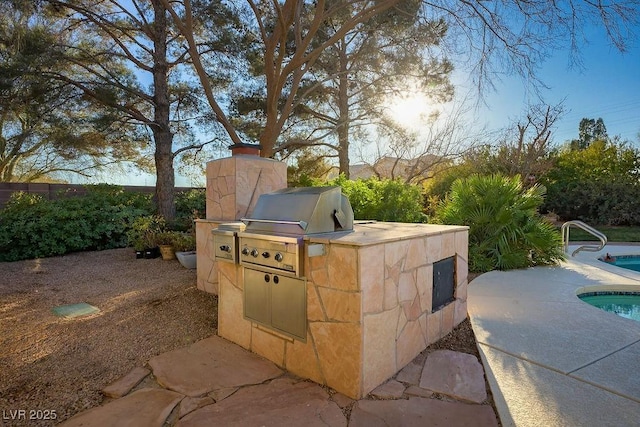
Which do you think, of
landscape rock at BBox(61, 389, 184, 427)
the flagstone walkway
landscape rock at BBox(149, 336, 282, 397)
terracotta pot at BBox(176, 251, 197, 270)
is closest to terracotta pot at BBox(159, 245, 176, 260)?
terracotta pot at BBox(176, 251, 197, 270)

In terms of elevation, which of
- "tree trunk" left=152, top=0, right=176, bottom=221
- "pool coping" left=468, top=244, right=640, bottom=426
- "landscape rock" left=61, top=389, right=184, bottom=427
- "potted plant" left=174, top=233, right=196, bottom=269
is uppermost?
"tree trunk" left=152, top=0, right=176, bottom=221

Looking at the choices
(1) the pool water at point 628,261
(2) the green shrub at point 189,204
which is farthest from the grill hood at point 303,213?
(1) the pool water at point 628,261

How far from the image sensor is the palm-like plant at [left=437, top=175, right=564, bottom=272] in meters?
5.32

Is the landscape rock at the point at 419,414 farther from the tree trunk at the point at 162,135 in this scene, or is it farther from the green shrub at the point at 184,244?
the tree trunk at the point at 162,135

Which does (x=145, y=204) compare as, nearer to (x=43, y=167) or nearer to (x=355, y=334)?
(x=43, y=167)

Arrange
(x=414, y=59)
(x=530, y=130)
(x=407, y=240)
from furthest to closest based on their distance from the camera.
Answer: (x=530, y=130) < (x=414, y=59) < (x=407, y=240)

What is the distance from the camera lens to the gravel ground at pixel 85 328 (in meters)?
2.08

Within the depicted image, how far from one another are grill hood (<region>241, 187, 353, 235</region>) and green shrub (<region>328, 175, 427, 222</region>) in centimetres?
354

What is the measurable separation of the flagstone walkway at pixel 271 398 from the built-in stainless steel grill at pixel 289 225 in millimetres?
733

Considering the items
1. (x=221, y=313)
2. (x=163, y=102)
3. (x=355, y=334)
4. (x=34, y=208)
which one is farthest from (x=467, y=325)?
(x=163, y=102)

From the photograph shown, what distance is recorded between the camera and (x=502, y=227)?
209 inches

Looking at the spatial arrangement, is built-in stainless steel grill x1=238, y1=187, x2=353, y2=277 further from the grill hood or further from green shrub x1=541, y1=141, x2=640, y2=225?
green shrub x1=541, y1=141, x2=640, y2=225

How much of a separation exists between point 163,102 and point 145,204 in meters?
2.72

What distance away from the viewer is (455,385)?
6.86ft
